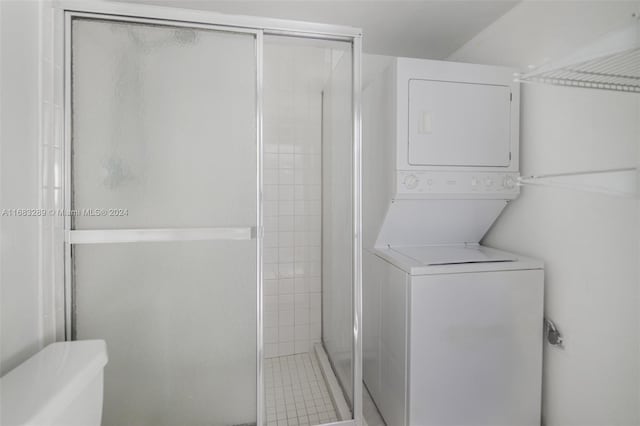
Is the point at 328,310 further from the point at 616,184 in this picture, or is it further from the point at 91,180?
the point at 616,184

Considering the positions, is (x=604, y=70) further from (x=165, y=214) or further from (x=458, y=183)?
(x=165, y=214)

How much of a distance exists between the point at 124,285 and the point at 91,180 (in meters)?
0.49

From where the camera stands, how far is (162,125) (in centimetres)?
141

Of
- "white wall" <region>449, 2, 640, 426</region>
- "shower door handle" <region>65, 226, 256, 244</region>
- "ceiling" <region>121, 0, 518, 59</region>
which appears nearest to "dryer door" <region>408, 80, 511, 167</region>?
"white wall" <region>449, 2, 640, 426</region>

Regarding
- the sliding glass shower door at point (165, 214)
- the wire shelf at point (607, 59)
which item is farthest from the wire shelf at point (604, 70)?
the sliding glass shower door at point (165, 214)

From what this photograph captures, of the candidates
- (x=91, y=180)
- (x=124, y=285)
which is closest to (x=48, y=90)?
(x=91, y=180)

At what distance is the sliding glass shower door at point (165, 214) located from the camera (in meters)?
1.36

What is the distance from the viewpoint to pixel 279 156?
262cm

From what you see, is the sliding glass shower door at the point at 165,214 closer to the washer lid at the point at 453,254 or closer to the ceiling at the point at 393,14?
the ceiling at the point at 393,14

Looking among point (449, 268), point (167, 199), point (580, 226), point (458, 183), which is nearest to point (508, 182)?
point (458, 183)

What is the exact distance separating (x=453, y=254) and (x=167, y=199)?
1551 mm

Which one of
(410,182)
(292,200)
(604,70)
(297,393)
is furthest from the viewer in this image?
(292,200)

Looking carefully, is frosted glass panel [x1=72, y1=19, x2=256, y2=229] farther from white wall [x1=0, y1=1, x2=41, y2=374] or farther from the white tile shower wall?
the white tile shower wall

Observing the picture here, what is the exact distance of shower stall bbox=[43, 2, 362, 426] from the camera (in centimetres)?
135
